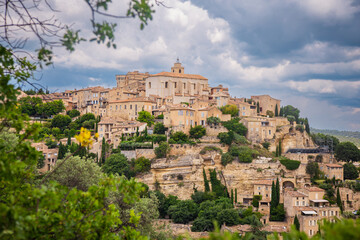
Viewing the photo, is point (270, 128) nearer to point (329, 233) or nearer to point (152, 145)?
point (152, 145)

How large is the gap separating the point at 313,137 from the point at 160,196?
29.5 meters

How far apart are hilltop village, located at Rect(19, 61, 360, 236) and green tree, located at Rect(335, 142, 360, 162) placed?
0.80 metres

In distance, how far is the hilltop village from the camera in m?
40.6

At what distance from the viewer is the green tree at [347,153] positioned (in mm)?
54562

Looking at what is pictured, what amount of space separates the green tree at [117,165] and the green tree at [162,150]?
4015 millimetres

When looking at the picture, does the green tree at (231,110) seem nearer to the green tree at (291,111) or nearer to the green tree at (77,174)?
the green tree at (291,111)

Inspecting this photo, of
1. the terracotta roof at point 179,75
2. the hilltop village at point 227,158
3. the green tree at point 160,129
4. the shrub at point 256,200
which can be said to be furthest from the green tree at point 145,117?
the shrub at point 256,200

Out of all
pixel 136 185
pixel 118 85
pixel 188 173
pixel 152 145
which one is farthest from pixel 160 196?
pixel 118 85

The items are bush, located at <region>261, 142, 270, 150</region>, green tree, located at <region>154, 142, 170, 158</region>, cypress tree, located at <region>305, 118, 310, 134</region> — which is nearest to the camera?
green tree, located at <region>154, 142, 170, 158</region>

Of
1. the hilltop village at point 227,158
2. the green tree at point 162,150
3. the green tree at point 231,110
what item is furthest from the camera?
the green tree at point 231,110

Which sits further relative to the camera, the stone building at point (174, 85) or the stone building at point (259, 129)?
the stone building at point (174, 85)

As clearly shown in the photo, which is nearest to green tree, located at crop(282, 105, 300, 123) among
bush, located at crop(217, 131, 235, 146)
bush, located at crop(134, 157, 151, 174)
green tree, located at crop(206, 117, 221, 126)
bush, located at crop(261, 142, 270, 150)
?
bush, located at crop(261, 142, 270, 150)

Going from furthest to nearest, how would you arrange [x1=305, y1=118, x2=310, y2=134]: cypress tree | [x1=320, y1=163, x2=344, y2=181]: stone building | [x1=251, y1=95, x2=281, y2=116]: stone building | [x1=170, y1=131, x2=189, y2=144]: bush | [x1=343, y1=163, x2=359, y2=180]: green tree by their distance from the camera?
[x1=251, y1=95, x2=281, y2=116]: stone building
[x1=305, y1=118, x2=310, y2=134]: cypress tree
[x1=170, y1=131, x2=189, y2=144]: bush
[x1=343, y1=163, x2=359, y2=180]: green tree
[x1=320, y1=163, x2=344, y2=181]: stone building

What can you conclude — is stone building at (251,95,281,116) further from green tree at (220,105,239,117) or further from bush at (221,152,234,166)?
bush at (221,152,234,166)
